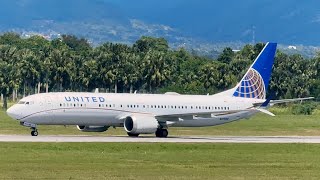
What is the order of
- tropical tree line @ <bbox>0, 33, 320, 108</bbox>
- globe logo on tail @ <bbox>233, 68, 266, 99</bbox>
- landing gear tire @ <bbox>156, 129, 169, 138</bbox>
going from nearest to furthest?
landing gear tire @ <bbox>156, 129, 169, 138</bbox>
globe logo on tail @ <bbox>233, 68, 266, 99</bbox>
tropical tree line @ <bbox>0, 33, 320, 108</bbox>

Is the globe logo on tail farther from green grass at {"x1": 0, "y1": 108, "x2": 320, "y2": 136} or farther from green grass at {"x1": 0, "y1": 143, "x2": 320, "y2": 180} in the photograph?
green grass at {"x1": 0, "y1": 143, "x2": 320, "y2": 180}

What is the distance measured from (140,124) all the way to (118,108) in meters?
2.10

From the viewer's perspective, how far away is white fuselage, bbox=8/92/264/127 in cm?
6975

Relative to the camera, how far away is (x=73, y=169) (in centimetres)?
4231

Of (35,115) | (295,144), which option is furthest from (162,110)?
(295,144)

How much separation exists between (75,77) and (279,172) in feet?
362

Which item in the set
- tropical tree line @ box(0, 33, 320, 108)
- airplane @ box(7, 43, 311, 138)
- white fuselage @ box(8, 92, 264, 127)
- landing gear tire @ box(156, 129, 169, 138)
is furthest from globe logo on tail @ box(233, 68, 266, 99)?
tropical tree line @ box(0, 33, 320, 108)

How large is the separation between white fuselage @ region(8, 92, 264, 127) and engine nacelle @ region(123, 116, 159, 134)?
742mm

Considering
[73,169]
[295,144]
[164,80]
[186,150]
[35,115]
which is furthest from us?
[164,80]

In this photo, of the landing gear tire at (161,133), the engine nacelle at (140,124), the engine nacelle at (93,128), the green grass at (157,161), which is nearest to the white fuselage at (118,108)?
the engine nacelle at (140,124)

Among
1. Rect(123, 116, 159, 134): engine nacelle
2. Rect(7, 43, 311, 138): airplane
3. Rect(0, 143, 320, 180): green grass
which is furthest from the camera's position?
Rect(123, 116, 159, 134): engine nacelle

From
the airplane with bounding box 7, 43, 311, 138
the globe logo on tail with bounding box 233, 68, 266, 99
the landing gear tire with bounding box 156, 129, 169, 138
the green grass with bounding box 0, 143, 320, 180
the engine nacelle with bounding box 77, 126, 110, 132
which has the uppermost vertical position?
the globe logo on tail with bounding box 233, 68, 266, 99

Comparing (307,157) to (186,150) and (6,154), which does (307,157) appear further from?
(6,154)

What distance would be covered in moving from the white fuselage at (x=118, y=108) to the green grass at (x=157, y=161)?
40.9 feet
